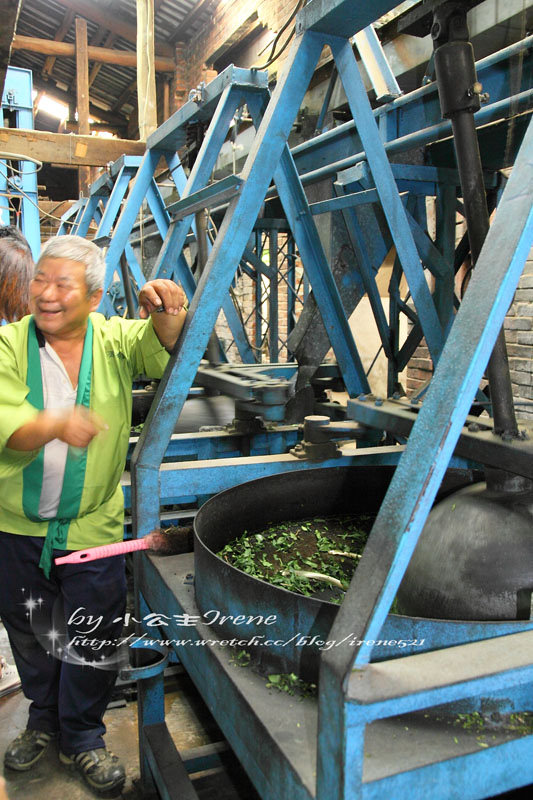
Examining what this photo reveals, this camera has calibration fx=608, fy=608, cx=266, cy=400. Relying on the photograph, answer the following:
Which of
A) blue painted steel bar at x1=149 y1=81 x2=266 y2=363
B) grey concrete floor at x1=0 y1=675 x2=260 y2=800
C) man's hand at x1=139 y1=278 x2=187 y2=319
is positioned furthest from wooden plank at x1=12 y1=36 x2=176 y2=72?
grey concrete floor at x1=0 y1=675 x2=260 y2=800

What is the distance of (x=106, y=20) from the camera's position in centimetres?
1310

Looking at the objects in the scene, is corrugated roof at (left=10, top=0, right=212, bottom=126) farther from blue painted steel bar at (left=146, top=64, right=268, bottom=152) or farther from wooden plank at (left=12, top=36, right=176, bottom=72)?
blue painted steel bar at (left=146, top=64, right=268, bottom=152)

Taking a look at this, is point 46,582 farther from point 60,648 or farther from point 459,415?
point 459,415

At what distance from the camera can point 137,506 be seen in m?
1.94

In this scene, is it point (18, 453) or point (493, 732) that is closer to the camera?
point (493, 732)

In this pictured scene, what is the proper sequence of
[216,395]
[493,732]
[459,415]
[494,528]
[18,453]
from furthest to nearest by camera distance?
[216,395] → [18,453] → [494,528] → [493,732] → [459,415]

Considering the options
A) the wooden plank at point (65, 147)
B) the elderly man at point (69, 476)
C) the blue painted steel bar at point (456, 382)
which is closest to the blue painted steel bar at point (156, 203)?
the wooden plank at point (65, 147)

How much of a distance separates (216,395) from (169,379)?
2.50 m

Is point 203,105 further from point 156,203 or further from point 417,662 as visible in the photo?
point 417,662

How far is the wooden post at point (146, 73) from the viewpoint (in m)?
5.79

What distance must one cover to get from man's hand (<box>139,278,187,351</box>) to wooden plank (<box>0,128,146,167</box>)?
3.07 meters

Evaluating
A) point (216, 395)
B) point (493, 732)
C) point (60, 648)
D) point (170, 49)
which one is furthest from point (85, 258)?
point (170, 49)

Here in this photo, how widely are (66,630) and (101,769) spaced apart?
1.73 ft

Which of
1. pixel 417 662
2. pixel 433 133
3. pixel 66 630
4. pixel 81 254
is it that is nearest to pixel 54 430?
pixel 81 254
